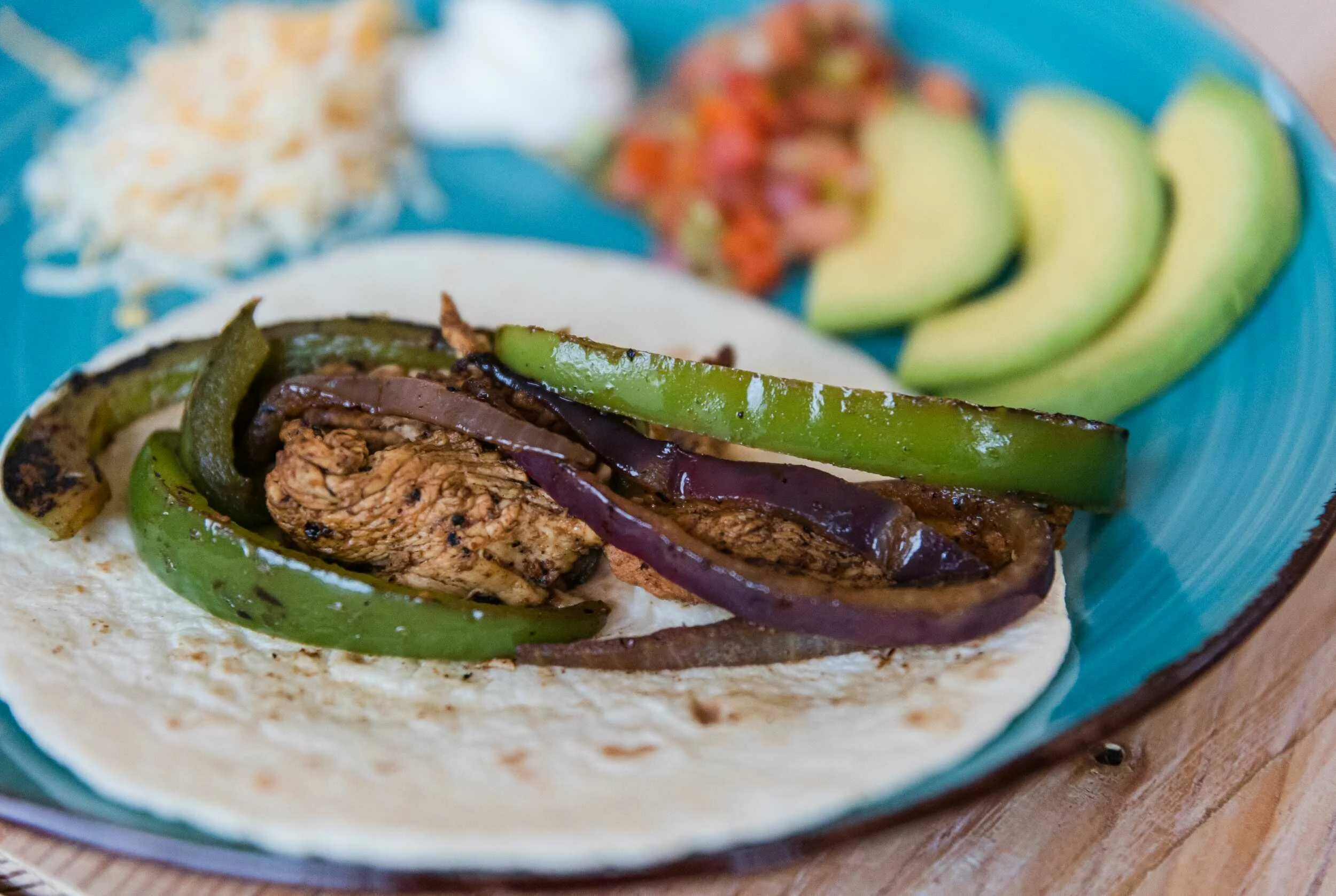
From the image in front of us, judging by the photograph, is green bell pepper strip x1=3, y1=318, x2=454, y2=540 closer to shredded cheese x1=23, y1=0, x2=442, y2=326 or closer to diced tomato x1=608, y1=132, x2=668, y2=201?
shredded cheese x1=23, y1=0, x2=442, y2=326

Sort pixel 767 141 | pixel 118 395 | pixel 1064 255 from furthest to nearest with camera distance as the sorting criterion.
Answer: pixel 767 141 → pixel 1064 255 → pixel 118 395

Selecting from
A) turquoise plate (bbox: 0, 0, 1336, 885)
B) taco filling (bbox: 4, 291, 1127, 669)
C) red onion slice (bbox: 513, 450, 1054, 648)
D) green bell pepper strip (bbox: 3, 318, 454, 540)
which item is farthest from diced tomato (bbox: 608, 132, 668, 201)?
red onion slice (bbox: 513, 450, 1054, 648)

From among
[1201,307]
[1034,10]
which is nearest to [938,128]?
[1034,10]

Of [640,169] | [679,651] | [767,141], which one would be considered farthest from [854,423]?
[640,169]

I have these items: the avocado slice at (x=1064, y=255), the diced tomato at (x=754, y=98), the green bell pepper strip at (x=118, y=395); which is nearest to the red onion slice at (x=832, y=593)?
the green bell pepper strip at (x=118, y=395)

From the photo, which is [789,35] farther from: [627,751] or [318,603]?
[627,751]

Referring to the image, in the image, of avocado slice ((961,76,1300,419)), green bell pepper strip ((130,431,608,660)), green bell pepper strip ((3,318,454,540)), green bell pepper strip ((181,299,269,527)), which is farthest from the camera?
avocado slice ((961,76,1300,419))
